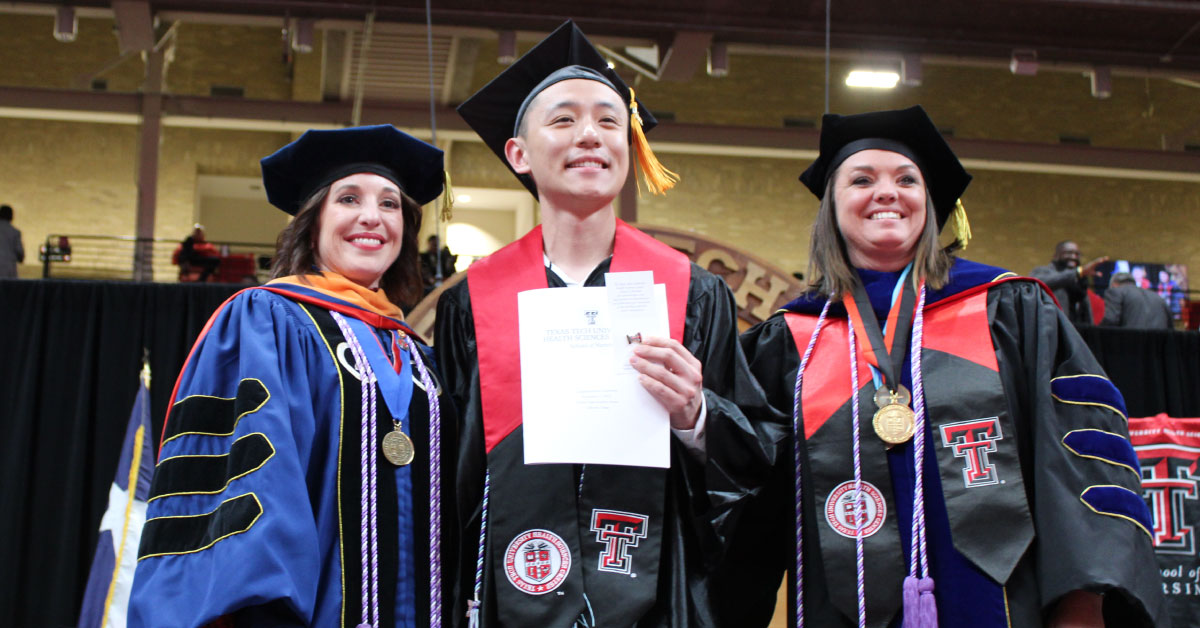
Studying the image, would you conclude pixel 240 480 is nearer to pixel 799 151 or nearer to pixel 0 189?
pixel 799 151

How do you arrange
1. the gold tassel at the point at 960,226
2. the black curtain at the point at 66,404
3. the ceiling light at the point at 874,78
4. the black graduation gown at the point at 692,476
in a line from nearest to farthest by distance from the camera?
the black graduation gown at the point at 692,476, the gold tassel at the point at 960,226, the black curtain at the point at 66,404, the ceiling light at the point at 874,78

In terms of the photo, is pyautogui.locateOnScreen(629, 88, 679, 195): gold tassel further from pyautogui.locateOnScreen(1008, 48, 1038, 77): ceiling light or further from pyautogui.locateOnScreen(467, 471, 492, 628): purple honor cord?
pyautogui.locateOnScreen(1008, 48, 1038, 77): ceiling light

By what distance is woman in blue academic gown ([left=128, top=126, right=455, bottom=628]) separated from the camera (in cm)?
191

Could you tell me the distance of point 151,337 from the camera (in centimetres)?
746

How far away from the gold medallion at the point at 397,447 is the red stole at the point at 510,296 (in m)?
0.18

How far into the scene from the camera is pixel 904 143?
2.49 meters

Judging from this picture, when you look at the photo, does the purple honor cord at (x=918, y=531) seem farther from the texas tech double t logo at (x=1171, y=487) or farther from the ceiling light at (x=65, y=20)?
the ceiling light at (x=65, y=20)

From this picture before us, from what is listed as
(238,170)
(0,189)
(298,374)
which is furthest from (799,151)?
(298,374)

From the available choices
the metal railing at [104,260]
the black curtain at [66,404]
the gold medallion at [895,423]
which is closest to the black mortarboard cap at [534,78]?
the gold medallion at [895,423]

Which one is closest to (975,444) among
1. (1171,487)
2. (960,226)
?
(960,226)

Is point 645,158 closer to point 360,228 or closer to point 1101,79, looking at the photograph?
point 360,228

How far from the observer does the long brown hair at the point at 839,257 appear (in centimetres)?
240

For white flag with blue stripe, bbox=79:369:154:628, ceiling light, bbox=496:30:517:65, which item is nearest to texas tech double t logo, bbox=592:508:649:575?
white flag with blue stripe, bbox=79:369:154:628

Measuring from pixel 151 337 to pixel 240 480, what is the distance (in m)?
6.10
